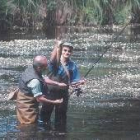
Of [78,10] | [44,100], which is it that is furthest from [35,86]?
[78,10]

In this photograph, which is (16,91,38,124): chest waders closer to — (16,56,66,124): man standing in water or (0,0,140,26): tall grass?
(16,56,66,124): man standing in water

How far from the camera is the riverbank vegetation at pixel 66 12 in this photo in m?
44.8

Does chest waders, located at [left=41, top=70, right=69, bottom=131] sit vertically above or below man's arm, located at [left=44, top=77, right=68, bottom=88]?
below

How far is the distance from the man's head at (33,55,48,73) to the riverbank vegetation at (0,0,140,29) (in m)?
32.1

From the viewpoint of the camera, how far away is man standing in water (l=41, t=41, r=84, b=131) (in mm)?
11617

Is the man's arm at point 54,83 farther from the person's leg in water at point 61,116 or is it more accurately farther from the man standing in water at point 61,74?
the person's leg in water at point 61,116

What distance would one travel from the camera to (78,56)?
87.7ft

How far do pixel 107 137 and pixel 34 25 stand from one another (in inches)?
1390

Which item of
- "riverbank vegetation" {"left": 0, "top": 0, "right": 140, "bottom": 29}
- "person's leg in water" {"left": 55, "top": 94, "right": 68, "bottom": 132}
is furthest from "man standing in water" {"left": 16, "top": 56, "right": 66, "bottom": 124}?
"riverbank vegetation" {"left": 0, "top": 0, "right": 140, "bottom": 29}

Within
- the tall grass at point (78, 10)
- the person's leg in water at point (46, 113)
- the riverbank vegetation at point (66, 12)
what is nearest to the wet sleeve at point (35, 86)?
the person's leg in water at point (46, 113)

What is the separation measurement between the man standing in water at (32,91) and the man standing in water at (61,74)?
0.19 metres

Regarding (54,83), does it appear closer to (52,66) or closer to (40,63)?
(52,66)

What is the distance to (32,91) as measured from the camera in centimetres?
1144

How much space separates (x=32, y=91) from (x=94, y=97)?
4.76 metres
